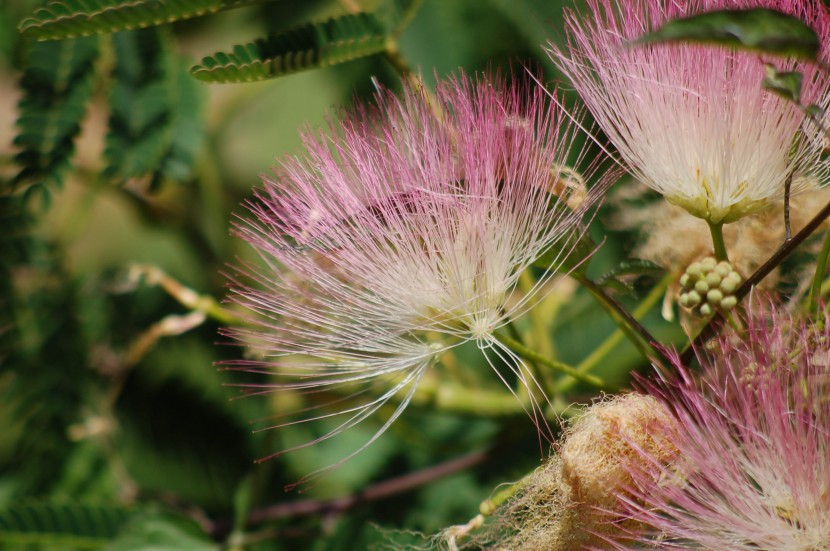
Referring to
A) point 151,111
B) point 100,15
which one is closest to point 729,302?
point 100,15

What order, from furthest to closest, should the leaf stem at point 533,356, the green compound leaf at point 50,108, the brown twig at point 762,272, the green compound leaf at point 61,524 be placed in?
the green compound leaf at point 61,524 < the green compound leaf at point 50,108 < the leaf stem at point 533,356 < the brown twig at point 762,272

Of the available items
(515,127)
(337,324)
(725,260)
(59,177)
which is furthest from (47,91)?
(725,260)

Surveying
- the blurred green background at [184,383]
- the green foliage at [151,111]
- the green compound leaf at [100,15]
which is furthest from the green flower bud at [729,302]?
the green foliage at [151,111]

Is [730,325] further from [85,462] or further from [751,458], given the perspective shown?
[85,462]

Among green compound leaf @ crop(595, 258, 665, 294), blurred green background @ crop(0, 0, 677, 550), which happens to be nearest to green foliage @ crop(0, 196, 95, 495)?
blurred green background @ crop(0, 0, 677, 550)

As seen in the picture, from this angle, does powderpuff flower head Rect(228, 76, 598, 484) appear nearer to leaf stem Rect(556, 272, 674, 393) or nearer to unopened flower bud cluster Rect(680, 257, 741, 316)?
unopened flower bud cluster Rect(680, 257, 741, 316)

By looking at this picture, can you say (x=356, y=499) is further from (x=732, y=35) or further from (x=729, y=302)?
(x=732, y=35)

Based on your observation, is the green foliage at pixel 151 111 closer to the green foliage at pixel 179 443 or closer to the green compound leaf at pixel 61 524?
the green compound leaf at pixel 61 524
